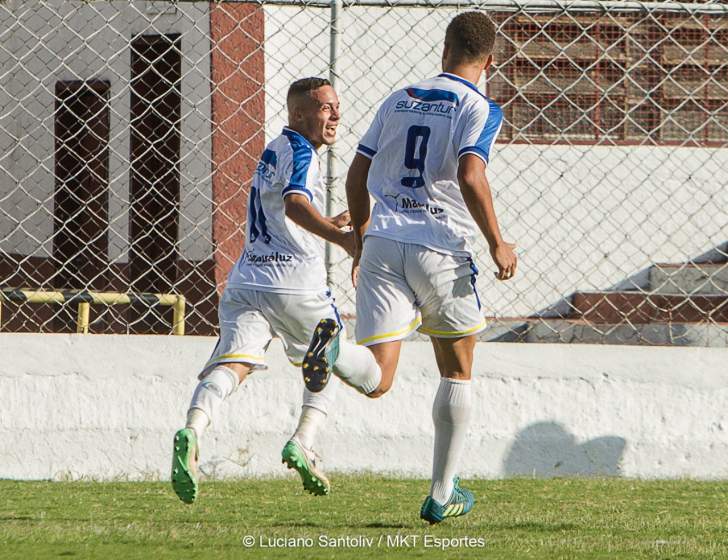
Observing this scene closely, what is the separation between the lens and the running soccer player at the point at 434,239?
4.57 m

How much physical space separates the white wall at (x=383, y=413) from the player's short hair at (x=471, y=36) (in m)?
2.07

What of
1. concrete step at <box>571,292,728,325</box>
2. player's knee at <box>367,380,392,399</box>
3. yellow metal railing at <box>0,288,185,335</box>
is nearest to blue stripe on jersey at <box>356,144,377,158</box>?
player's knee at <box>367,380,392,399</box>

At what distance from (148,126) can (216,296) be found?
3341 mm

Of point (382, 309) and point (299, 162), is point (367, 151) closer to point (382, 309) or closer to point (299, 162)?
point (299, 162)

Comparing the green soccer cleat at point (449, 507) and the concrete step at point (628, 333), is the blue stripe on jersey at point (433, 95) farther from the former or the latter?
the concrete step at point (628, 333)

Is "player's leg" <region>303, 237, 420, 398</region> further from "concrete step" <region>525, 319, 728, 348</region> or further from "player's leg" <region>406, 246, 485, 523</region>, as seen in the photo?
"concrete step" <region>525, 319, 728, 348</region>

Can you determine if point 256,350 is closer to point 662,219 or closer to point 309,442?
point 309,442

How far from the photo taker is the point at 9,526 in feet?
14.9

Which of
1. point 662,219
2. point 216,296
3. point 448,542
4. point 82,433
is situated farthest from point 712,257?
point 448,542

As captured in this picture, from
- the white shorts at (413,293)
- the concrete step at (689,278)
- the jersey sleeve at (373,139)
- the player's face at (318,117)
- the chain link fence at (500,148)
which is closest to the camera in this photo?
the white shorts at (413,293)

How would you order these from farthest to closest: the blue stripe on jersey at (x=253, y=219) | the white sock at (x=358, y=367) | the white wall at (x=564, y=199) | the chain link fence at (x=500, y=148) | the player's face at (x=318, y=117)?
the white wall at (x=564, y=199) → the chain link fence at (x=500, y=148) → the player's face at (x=318, y=117) → the blue stripe on jersey at (x=253, y=219) → the white sock at (x=358, y=367)

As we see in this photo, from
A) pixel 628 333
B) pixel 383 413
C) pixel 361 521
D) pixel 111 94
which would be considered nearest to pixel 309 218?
pixel 361 521

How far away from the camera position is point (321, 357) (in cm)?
422

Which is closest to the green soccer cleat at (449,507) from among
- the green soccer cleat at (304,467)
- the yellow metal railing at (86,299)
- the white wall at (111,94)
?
the green soccer cleat at (304,467)
